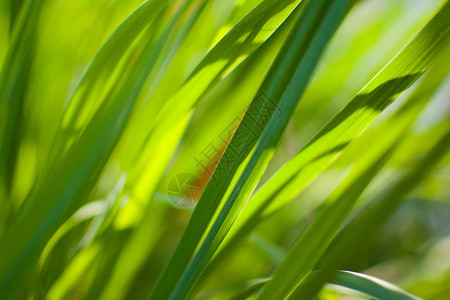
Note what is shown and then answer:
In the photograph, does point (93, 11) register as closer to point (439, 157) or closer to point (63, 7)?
point (63, 7)

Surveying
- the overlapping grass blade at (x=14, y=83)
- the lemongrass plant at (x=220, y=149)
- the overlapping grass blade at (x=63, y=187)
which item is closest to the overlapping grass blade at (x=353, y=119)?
the lemongrass plant at (x=220, y=149)

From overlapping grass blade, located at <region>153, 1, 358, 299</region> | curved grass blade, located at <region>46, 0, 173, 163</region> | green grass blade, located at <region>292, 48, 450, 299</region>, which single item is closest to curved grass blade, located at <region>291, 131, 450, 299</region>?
green grass blade, located at <region>292, 48, 450, 299</region>

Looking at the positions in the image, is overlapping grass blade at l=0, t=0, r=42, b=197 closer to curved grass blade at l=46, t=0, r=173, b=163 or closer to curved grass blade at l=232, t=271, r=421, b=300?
curved grass blade at l=46, t=0, r=173, b=163

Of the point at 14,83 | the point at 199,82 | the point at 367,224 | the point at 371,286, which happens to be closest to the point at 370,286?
the point at 371,286

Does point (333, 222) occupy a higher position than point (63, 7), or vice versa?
point (63, 7)

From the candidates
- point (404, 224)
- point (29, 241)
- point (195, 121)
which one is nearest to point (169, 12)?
point (195, 121)

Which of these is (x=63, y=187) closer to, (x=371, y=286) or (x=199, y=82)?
(x=199, y=82)

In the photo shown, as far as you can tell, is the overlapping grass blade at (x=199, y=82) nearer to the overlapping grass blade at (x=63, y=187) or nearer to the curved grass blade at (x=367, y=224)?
the overlapping grass blade at (x=63, y=187)
